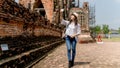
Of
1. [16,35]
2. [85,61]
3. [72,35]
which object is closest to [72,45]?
[72,35]

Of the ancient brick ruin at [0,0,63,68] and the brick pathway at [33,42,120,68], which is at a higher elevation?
the ancient brick ruin at [0,0,63,68]

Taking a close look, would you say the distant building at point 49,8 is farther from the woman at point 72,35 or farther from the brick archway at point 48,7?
the woman at point 72,35

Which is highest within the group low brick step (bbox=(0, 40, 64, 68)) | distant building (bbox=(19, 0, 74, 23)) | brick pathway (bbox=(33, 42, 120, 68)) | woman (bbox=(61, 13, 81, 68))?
distant building (bbox=(19, 0, 74, 23))

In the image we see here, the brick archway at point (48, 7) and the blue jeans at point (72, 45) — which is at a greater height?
the brick archway at point (48, 7)

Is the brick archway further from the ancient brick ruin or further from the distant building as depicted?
the ancient brick ruin

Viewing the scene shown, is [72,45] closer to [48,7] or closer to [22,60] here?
[22,60]

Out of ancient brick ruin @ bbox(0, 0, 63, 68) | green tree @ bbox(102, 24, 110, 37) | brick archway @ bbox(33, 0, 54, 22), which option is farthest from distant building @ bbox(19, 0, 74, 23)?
green tree @ bbox(102, 24, 110, 37)

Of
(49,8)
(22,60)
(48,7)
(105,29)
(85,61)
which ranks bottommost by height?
(105,29)

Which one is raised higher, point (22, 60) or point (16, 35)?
point (16, 35)

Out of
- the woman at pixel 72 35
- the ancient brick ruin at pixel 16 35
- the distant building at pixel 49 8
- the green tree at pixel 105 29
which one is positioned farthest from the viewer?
the green tree at pixel 105 29

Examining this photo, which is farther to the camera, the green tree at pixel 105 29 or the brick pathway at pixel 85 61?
the green tree at pixel 105 29

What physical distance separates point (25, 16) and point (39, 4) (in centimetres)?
1815

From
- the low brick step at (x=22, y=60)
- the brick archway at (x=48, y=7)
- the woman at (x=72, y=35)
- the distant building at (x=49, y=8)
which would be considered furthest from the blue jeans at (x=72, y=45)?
the brick archway at (x=48, y=7)

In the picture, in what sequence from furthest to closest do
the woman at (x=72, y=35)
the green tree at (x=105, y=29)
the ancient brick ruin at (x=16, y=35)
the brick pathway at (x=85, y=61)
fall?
1. the green tree at (x=105, y=29)
2. the brick pathway at (x=85, y=61)
3. the woman at (x=72, y=35)
4. the ancient brick ruin at (x=16, y=35)
